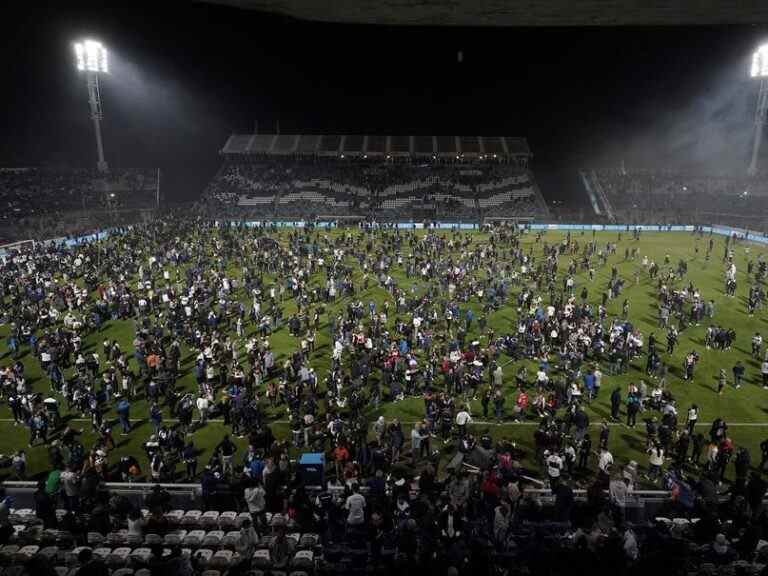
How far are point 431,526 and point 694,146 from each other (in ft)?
252

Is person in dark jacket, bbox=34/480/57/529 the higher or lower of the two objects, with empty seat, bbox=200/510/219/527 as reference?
higher

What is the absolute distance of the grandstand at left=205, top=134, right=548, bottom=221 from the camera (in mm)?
64250

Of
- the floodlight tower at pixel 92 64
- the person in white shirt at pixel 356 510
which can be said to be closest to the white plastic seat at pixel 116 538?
the person in white shirt at pixel 356 510

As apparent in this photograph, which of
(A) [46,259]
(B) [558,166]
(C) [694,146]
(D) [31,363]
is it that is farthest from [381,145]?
(D) [31,363]

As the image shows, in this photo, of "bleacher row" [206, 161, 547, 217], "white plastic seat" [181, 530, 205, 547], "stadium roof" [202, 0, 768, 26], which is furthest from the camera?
"bleacher row" [206, 161, 547, 217]

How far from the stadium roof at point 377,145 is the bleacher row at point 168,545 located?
6530 centimetres

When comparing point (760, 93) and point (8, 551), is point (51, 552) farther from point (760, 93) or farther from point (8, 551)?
Answer: point (760, 93)

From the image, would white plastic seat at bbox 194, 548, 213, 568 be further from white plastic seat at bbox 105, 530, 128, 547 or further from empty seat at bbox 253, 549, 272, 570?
white plastic seat at bbox 105, 530, 128, 547

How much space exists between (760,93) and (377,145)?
4456cm

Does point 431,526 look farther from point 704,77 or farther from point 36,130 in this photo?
point 704,77

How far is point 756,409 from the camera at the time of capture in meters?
19.4

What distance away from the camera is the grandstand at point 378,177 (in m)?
64.2

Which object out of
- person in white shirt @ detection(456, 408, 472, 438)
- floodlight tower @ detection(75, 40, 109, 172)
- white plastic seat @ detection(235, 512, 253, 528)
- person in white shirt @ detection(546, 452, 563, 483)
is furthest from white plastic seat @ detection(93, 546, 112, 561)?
floodlight tower @ detection(75, 40, 109, 172)

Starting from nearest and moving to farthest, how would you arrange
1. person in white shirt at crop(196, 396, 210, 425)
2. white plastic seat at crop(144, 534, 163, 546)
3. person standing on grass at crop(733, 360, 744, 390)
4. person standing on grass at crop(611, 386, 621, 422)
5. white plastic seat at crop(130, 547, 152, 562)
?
white plastic seat at crop(130, 547, 152, 562) → white plastic seat at crop(144, 534, 163, 546) → person in white shirt at crop(196, 396, 210, 425) → person standing on grass at crop(611, 386, 621, 422) → person standing on grass at crop(733, 360, 744, 390)
